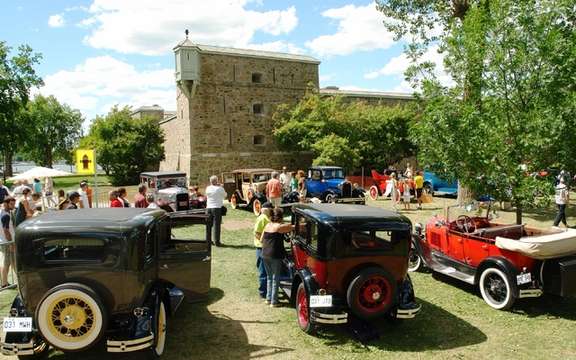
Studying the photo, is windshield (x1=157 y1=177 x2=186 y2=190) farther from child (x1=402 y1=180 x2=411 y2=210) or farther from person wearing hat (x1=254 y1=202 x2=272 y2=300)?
person wearing hat (x1=254 y1=202 x2=272 y2=300)

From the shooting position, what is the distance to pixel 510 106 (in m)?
8.81

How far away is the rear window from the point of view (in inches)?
183

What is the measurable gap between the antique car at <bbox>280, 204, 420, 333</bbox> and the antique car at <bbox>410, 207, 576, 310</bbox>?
1.75m

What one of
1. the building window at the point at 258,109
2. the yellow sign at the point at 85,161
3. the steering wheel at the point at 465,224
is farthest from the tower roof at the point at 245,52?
the steering wheel at the point at 465,224

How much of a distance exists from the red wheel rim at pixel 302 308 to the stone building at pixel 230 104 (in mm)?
22451

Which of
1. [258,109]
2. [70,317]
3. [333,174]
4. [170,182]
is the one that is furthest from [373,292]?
[258,109]

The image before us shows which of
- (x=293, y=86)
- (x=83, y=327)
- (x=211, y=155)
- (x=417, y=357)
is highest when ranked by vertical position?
(x=293, y=86)

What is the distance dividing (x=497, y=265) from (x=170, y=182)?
11.6 m

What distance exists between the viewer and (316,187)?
59.9 feet

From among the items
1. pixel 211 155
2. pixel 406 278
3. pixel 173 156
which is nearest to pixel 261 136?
pixel 211 155

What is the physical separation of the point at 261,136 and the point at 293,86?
432 cm

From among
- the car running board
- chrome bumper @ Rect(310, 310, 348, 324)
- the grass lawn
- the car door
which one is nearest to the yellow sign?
the grass lawn

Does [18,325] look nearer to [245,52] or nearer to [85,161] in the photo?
[85,161]

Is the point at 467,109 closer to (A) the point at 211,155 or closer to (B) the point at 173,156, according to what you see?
(A) the point at 211,155
